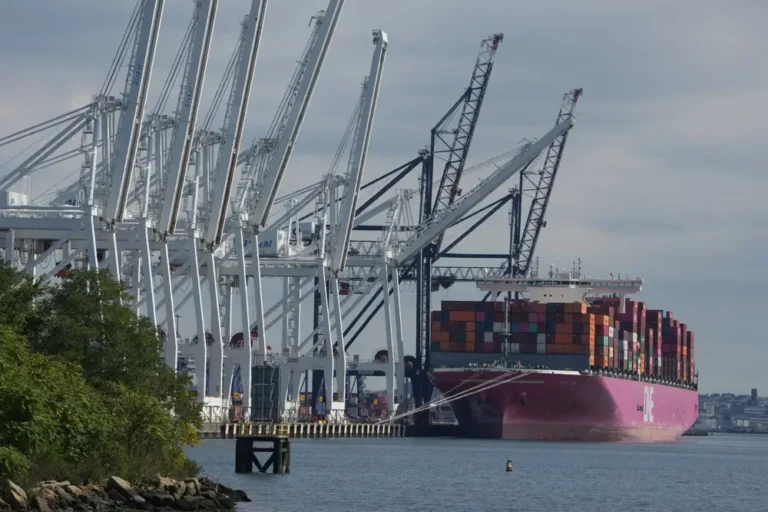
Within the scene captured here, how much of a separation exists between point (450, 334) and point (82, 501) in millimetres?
69622

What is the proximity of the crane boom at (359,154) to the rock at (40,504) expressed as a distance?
5877 centimetres

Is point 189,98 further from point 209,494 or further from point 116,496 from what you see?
point 116,496

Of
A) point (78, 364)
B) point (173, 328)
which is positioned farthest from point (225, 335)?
point (78, 364)

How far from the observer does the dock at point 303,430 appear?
82250mm

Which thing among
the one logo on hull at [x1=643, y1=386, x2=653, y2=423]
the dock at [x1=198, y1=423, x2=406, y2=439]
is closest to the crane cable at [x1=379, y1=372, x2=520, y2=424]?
the dock at [x1=198, y1=423, x2=406, y2=439]

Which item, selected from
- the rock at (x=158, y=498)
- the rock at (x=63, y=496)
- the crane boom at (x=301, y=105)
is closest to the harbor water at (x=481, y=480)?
the rock at (x=158, y=498)

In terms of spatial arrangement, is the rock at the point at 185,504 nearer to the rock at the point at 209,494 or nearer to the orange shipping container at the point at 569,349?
the rock at the point at 209,494

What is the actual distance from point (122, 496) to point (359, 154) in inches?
2225

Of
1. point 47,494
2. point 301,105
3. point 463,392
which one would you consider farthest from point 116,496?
point 463,392

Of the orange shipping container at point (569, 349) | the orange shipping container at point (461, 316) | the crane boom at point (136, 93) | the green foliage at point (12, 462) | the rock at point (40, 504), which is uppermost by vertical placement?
the crane boom at point (136, 93)

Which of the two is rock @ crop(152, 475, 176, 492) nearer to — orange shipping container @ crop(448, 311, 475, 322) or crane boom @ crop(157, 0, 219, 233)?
crane boom @ crop(157, 0, 219, 233)

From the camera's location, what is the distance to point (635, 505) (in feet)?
181

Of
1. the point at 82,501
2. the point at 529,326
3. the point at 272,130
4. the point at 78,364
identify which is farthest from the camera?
the point at 529,326

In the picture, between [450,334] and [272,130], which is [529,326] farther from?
[272,130]
